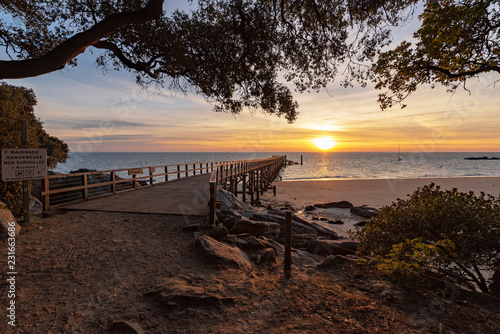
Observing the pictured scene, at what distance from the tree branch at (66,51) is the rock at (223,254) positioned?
4.80 metres

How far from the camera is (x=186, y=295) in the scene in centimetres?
326

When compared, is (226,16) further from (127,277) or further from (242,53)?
(127,277)

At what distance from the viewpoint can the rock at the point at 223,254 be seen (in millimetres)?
4562

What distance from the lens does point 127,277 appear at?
392 centimetres

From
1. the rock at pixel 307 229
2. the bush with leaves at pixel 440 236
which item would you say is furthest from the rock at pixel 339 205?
the bush with leaves at pixel 440 236

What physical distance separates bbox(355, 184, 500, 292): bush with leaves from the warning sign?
26.2ft

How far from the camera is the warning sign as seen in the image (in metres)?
5.82

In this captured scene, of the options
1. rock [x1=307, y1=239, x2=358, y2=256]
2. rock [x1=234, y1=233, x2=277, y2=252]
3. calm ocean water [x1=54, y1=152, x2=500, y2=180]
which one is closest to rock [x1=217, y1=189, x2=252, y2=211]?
rock [x1=307, y1=239, x2=358, y2=256]

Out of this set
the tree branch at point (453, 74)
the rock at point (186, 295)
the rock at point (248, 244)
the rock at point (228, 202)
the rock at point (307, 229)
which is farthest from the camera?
the rock at point (228, 202)

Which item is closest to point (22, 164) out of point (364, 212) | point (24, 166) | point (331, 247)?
point (24, 166)

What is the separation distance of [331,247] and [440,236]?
3.12 meters

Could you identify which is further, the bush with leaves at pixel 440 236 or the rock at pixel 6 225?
the rock at pixel 6 225

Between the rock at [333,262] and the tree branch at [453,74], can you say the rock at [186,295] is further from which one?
the tree branch at [453,74]

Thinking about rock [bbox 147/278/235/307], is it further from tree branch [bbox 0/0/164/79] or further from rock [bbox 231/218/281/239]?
tree branch [bbox 0/0/164/79]
